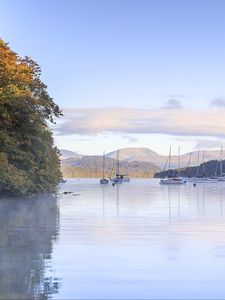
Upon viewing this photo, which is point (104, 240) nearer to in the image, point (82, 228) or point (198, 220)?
point (82, 228)

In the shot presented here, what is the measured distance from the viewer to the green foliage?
48500 millimetres

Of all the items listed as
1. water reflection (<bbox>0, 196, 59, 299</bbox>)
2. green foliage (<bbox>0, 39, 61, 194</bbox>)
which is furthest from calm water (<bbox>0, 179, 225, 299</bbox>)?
green foliage (<bbox>0, 39, 61, 194</bbox>)

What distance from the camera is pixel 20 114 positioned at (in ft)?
168

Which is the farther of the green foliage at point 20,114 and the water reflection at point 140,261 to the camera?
the green foliage at point 20,114

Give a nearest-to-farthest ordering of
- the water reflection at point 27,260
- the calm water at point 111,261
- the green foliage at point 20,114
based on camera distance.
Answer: the water reflection at point 27,260
the calm water at point 111,261
the green foliage at point 20,114

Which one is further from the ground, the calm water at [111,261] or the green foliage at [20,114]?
the green foliage at [20,114]

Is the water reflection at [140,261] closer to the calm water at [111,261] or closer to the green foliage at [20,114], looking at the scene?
the calm water at [111,261]

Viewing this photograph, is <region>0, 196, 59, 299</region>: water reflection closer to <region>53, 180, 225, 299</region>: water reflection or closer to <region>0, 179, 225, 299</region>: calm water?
<region>0, 179, 225, 299</region>: calm water

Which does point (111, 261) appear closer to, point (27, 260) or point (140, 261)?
point (140, 261)

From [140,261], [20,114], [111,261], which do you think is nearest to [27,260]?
[111,261]

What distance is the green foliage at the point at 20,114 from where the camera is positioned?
48.5m

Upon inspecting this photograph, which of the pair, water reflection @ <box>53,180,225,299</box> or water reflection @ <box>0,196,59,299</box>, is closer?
water reflection @ <box>0,196,59,299</box>

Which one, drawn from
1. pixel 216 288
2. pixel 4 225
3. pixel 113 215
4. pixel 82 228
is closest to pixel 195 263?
pixel 216 288

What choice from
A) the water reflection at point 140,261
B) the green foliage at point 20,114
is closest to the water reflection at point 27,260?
the water reflection at point 140,261
